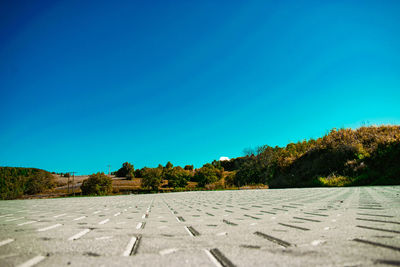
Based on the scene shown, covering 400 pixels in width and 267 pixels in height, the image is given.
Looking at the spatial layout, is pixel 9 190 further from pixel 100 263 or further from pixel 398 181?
pixel 398 181

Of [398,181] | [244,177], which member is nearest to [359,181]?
[398,181]

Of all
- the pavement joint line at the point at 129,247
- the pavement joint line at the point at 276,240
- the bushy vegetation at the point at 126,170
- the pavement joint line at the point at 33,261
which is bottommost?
the pavement joint line at the point at 276,240

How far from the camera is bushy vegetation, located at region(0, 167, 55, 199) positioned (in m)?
26.7

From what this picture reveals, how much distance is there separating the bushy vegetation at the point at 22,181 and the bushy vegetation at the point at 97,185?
671cm

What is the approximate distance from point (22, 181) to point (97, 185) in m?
10.4

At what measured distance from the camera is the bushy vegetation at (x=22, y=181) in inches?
1051

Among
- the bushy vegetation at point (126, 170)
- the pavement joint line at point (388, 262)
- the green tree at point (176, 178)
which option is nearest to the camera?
the pavement joint line at point (388, 262)

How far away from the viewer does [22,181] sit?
3119 cm

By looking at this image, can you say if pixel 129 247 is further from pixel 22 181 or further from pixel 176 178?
pixel 176 178

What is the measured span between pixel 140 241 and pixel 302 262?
1109 mm

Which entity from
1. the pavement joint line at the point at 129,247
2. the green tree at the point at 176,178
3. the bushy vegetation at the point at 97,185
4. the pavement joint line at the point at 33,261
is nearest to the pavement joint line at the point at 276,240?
the pavement joint line at the point at 129,247

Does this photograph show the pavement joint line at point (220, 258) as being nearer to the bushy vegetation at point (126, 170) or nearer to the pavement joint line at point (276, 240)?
the pavement joint line at point (276, 240)

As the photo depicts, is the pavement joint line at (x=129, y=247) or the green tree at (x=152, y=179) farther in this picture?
the green tree at (x=152, y=179)

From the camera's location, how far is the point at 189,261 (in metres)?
1.09
